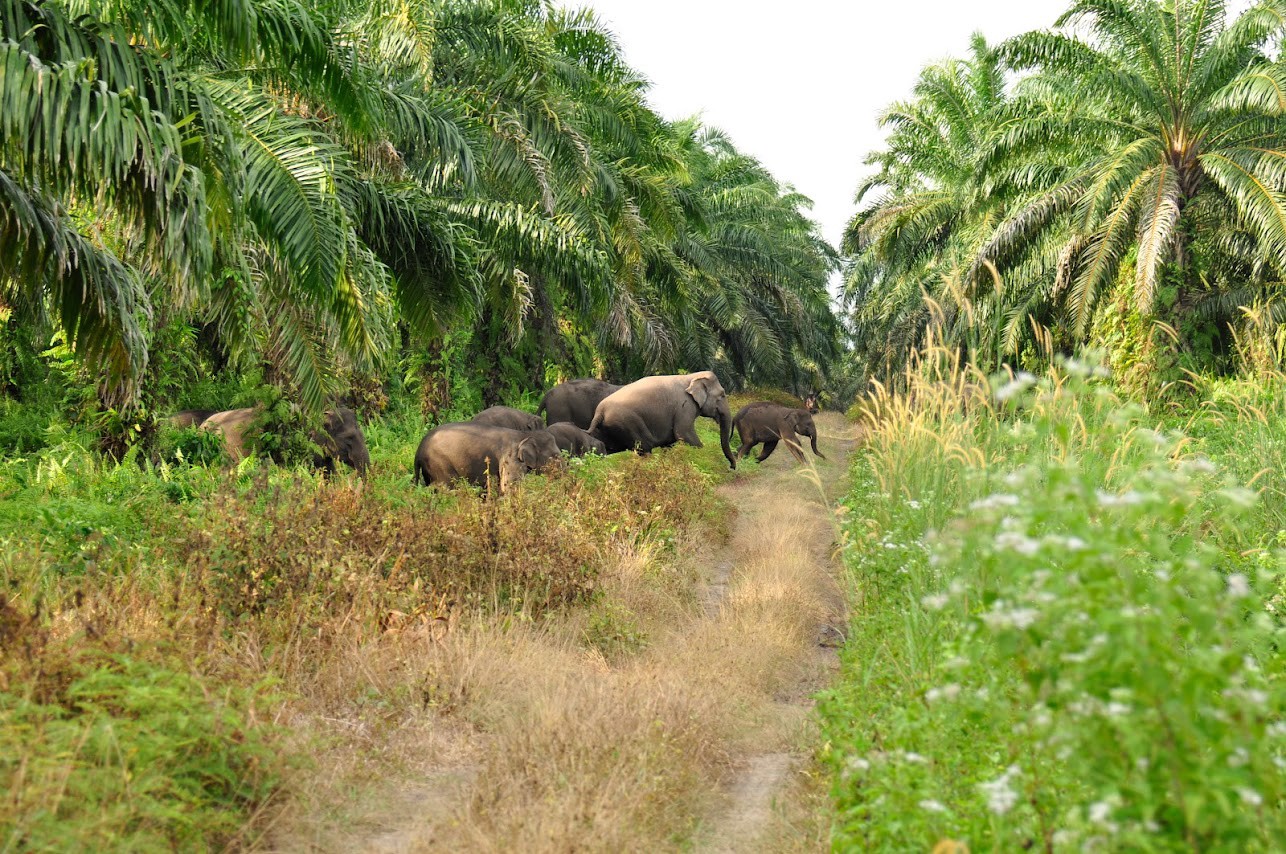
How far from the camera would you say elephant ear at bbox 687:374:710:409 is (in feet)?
60.2

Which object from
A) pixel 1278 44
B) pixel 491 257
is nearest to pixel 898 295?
pixel 1278 44

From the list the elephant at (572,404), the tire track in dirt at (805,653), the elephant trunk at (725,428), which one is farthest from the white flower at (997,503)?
the elephant at (572,404)

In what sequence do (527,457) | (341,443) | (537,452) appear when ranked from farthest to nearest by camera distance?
(341,443)
(537,452)
(527,457)

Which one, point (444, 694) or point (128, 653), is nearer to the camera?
point (128, 653)

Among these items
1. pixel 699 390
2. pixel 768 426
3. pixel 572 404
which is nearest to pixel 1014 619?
pixel 699 390

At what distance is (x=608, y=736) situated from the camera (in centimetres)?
509

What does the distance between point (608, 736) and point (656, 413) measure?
12806 millimetres

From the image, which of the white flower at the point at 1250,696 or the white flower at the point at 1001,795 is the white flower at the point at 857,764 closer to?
the white flower at the point at 1001,795

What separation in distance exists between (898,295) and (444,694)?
3239cm

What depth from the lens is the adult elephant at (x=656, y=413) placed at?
17.5 meters

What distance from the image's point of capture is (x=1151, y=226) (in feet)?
52.3

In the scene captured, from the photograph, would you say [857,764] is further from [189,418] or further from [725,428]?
[725,428]

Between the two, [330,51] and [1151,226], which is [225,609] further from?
[1151,226]

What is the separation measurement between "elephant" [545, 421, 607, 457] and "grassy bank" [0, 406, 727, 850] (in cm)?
344
